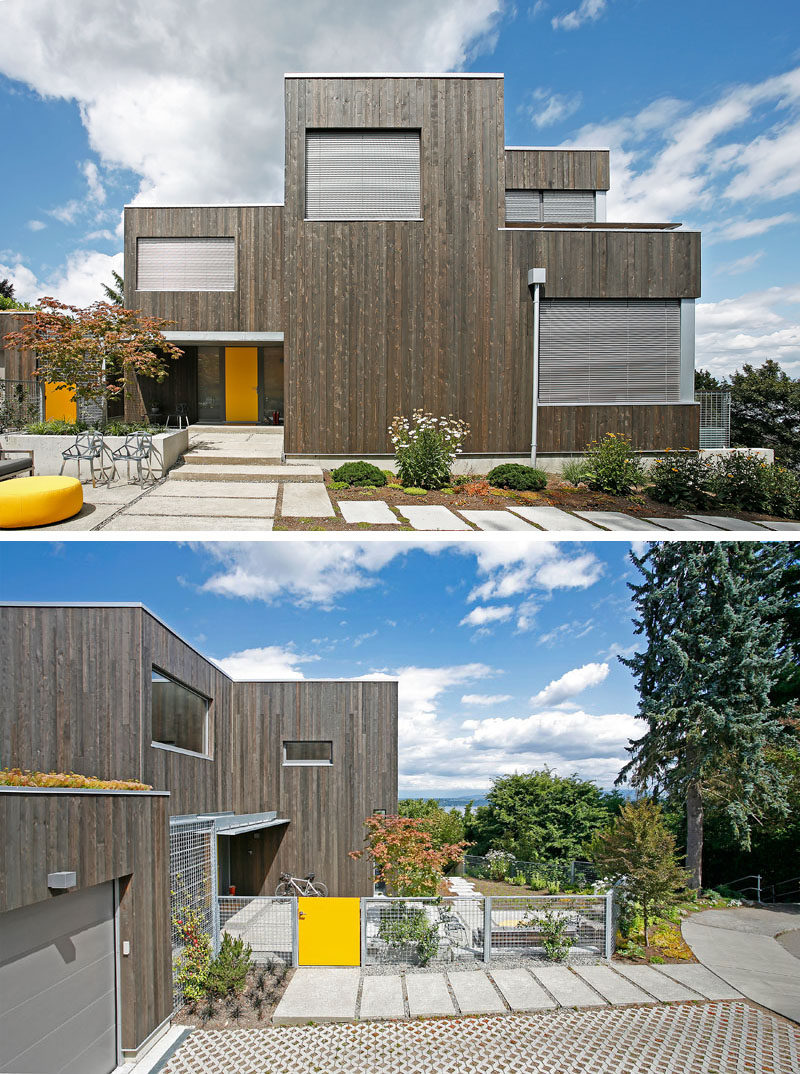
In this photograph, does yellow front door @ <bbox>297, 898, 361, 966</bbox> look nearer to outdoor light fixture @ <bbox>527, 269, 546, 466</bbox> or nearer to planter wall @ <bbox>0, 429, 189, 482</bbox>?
planter wall @ <bbox>0, 429, 189, 482</bbox>

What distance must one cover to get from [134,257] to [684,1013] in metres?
17.7

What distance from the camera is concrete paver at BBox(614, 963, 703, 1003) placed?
25.1 feet

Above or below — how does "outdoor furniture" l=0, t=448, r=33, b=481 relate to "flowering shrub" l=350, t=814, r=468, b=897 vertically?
above

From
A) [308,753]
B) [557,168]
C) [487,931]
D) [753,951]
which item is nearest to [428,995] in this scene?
[487,931]

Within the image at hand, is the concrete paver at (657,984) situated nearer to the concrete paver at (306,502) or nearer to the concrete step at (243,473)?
the concrete paver at (306,502)

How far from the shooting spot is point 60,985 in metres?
5.22

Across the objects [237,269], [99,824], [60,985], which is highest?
[237,269]

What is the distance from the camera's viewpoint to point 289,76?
11.0 meters

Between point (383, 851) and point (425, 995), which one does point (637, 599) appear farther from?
point (425, 995)

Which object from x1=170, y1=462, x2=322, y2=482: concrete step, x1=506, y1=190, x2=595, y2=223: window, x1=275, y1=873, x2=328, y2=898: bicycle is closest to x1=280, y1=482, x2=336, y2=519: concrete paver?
x1=170, y1=462, x2=322, y2=482: concrete step

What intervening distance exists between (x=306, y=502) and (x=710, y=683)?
10077 millimetres

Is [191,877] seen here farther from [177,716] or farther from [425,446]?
[425,446]

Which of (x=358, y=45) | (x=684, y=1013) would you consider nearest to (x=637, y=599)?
(x=684, y=1013)

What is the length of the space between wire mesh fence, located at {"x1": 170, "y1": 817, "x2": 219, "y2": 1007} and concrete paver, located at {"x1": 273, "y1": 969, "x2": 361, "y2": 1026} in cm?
117
